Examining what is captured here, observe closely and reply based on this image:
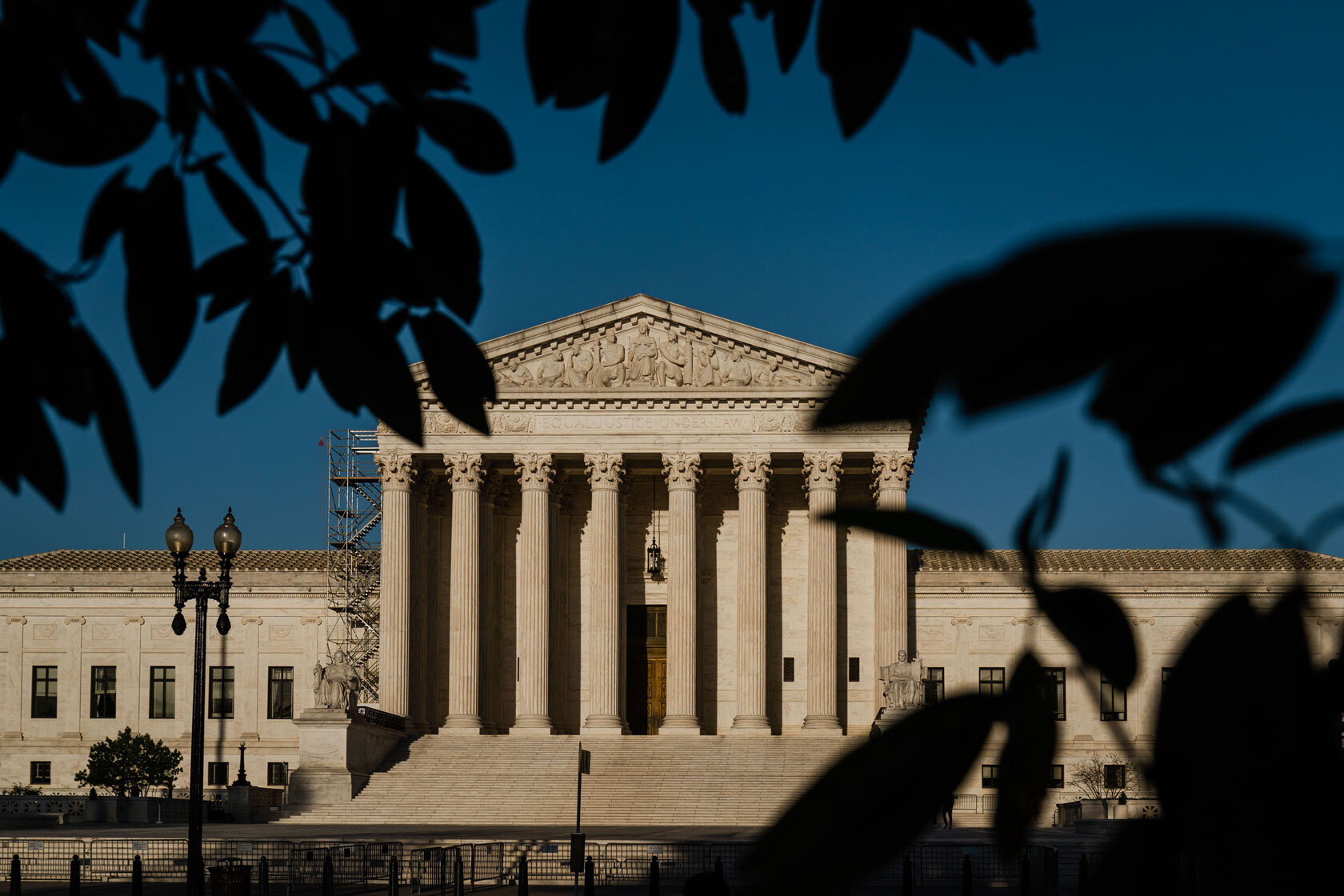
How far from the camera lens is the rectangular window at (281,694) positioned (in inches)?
2477

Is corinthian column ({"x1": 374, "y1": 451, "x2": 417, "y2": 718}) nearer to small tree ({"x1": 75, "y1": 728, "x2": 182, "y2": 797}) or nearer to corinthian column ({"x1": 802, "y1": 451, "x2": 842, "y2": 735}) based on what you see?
small tree ({"x1": 75, "y1": 728, "x2": 182, "y2": 797})

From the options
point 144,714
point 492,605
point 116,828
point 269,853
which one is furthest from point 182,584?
point 144,714

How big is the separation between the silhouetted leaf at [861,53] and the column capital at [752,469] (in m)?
51.6

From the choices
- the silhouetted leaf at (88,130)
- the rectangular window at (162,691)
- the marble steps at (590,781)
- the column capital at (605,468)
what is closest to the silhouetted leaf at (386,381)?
the silhouetted leaf at (88,130)

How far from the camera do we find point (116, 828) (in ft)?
148

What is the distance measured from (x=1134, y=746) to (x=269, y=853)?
29937mm

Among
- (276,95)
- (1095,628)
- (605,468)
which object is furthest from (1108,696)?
(605,468)

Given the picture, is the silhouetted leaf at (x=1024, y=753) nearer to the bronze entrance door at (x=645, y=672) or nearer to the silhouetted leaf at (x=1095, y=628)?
the silhouetted leaf at (x=1095, y=628)

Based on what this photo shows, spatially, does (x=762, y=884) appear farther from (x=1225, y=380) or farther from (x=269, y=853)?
(x=269, y=853)

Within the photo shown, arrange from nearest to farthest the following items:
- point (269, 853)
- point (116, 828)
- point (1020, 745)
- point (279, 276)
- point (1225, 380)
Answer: point (1225, 380), point (1020, 745), point (279, 276), point (269, 853), point (116, 828)

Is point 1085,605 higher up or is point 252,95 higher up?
point 252,95

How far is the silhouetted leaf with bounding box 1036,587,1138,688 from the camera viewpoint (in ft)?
5.84

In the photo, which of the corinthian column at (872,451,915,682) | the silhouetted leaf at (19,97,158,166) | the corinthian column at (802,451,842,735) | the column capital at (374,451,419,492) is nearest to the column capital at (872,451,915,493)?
the corinthian column at (872,451,915,682)

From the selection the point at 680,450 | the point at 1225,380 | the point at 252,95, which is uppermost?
the point at 680,450
